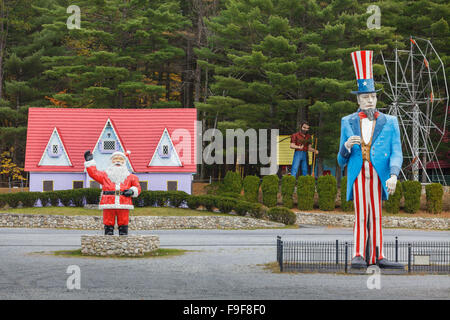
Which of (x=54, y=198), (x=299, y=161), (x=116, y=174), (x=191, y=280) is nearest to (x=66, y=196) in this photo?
(x=54, y=198)

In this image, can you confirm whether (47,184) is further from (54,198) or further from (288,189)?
(288,189)

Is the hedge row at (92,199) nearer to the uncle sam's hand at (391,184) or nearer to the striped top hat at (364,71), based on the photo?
the striped top hat at (364,71)

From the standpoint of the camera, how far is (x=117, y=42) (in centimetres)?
5297

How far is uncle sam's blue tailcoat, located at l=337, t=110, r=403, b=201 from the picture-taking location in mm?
14773

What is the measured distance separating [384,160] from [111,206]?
28.1 ft

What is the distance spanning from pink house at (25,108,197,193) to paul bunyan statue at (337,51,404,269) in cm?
2531

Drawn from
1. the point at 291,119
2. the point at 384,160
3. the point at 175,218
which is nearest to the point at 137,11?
the point at 291,119

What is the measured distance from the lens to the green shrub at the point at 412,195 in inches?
1423

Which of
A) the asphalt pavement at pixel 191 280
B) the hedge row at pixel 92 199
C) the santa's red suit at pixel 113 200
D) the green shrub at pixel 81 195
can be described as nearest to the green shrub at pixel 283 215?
the hedge row at pixel 92 199

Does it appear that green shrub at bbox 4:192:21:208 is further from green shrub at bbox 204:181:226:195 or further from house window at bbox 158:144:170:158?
green shrub at bbox 204:181:226:195

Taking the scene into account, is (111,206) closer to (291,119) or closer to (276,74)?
(276,74)

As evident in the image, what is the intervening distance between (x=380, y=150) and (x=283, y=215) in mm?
19294

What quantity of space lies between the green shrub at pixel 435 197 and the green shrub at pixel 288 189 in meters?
7.75
